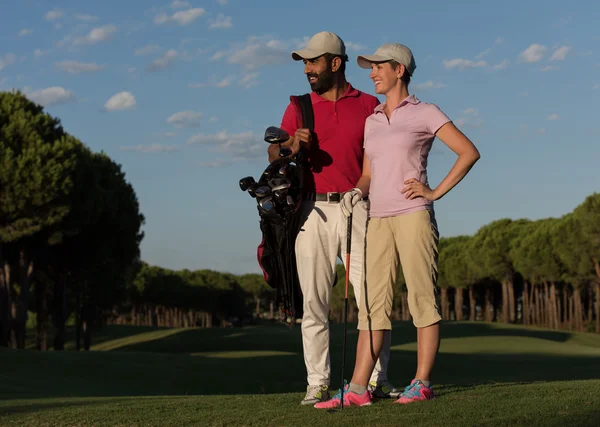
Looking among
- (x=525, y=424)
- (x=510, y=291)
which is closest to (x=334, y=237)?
(x=525, y=424)

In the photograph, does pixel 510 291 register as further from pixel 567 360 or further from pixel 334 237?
pixel 334 237

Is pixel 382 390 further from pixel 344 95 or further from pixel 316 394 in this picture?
pixel 344 95

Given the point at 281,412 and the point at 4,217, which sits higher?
the point at 4,217

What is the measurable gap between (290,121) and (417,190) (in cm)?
183


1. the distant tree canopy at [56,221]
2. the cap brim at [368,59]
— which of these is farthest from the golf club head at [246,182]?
the distant tree canopy at [56,221]

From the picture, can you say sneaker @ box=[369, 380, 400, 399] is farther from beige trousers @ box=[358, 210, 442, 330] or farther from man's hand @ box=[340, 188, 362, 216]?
man's hand @ box=[340, 188, 362, 216]

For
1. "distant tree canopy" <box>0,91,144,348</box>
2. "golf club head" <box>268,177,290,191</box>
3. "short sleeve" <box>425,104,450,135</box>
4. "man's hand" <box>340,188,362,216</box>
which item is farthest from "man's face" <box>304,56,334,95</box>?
"distant tree canopy" <box>0,91,144,348</box>

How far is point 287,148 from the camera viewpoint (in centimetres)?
834

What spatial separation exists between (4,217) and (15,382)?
853 inches

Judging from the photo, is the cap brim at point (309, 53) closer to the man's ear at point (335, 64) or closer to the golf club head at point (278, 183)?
the man's ear at point (335, 64)

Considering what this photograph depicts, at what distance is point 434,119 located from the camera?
24.8ft

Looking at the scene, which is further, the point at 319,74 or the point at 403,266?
the point at 319,74

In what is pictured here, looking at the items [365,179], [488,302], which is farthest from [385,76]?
[488,302]

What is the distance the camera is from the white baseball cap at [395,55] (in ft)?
25.6
